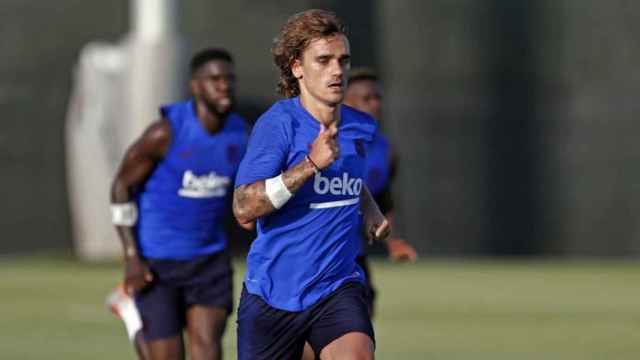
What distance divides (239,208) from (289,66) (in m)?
0.68

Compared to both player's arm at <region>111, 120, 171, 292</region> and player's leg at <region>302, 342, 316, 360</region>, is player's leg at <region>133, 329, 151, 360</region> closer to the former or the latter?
player's arm at <region>111, 120, 171, 292</region>

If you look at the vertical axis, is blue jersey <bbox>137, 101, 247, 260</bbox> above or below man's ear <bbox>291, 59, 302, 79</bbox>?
below

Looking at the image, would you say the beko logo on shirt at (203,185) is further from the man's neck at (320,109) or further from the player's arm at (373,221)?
the man's neck at (320,109)

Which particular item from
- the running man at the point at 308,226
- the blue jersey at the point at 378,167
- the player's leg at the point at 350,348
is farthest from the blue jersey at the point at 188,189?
the player's leg at the point at 350,348

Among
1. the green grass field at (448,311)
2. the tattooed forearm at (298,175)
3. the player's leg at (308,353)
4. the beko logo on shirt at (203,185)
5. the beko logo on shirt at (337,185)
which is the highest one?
the tattooed forearm at (298,175)

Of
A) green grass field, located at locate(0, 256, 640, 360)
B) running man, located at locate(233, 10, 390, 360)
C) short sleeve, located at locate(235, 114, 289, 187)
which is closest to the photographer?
short sleeve, located at locate(235, 114, 289, 187)

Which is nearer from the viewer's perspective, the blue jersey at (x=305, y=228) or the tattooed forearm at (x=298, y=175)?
the tattooed forearm at (x=298, y=175)

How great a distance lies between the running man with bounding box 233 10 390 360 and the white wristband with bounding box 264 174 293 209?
0.14 metres

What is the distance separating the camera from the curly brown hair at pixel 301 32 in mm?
6762

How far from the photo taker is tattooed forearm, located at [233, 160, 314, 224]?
21.1 feet

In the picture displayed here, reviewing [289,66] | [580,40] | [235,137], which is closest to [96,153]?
[580,40]

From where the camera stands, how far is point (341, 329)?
684 cm

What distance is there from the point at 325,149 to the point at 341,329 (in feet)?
2.81

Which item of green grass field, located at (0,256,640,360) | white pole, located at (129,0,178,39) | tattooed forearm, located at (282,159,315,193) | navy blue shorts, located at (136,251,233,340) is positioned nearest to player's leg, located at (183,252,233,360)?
navy blue shorts, located at (136,251,233,340)
